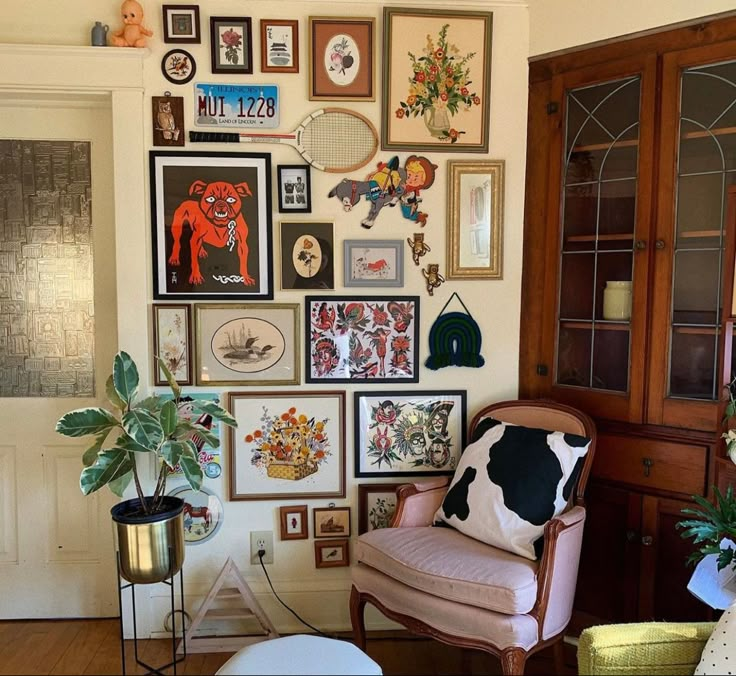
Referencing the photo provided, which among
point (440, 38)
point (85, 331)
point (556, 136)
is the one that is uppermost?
point (440, 38)

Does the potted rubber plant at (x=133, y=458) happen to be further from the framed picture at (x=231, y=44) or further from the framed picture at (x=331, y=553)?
the framed picture at (x=231, y=44)

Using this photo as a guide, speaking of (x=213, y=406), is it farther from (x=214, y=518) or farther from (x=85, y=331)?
(x=85, y=331)

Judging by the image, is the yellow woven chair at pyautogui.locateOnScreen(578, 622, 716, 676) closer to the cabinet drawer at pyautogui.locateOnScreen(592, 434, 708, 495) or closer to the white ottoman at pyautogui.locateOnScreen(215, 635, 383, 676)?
the white ottoman at pyautogui.locateOnScreen(215, 635, 383, 676)

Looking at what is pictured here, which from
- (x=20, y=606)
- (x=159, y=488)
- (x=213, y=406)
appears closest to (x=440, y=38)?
(x=213, y=406)

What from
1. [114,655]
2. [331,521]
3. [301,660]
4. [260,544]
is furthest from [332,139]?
[114,655]

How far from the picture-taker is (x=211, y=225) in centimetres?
242

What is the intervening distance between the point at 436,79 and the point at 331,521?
70.6 inches

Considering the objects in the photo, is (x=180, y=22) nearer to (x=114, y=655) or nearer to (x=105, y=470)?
(x=105, y=470)

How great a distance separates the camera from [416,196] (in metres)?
2.46

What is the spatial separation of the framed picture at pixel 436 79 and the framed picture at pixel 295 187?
332 mm

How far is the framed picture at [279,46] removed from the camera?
93.3 inches

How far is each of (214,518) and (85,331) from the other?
924mm

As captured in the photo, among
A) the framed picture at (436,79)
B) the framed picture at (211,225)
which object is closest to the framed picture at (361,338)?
the framed picture at (211,225)

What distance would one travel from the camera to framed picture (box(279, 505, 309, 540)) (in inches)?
98.8
